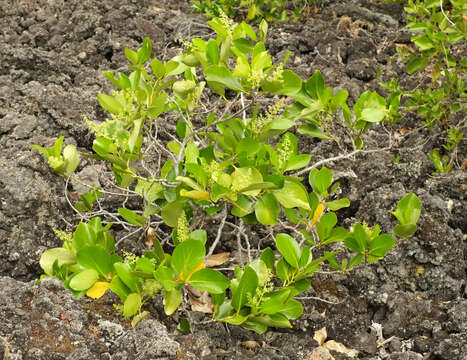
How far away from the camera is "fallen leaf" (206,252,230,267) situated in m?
1.91

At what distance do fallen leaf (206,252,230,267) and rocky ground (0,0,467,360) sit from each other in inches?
10.7

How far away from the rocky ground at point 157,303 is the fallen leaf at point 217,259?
10.7 inches

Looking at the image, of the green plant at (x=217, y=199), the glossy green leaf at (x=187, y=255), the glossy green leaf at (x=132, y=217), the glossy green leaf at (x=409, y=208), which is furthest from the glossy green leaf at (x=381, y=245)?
the glossy green leaf at (x=132, y=217)

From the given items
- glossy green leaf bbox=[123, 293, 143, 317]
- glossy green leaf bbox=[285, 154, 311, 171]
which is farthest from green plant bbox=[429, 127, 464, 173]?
glossy green leaf bbox=[123, 293, 143, 317]

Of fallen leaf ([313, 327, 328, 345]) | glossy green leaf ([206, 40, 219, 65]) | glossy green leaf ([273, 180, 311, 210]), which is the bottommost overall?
fallen leaf ([313, 327, 328, 345])

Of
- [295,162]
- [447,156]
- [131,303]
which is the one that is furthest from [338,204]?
[447,156]

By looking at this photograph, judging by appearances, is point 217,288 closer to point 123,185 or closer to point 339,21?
point 123,185

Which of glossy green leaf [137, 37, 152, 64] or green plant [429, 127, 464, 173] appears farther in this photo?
green plant [429, 127, 464, 173]

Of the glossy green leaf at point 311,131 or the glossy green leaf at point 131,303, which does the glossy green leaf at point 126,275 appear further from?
the glossy green leaf at point 311,131

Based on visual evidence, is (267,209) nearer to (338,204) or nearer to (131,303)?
(338,204)

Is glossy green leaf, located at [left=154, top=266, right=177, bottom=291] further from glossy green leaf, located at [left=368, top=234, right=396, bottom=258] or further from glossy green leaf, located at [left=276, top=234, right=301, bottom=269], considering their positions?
glossy green leaf, located at [left=368, top=234, right=396, bottom=258]

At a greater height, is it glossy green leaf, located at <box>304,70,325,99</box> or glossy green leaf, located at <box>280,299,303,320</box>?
glossy green leaf, located at <box>304,70,325,99</box>

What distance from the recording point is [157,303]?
1.70 m

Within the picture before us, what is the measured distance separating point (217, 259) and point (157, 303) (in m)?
0.32
